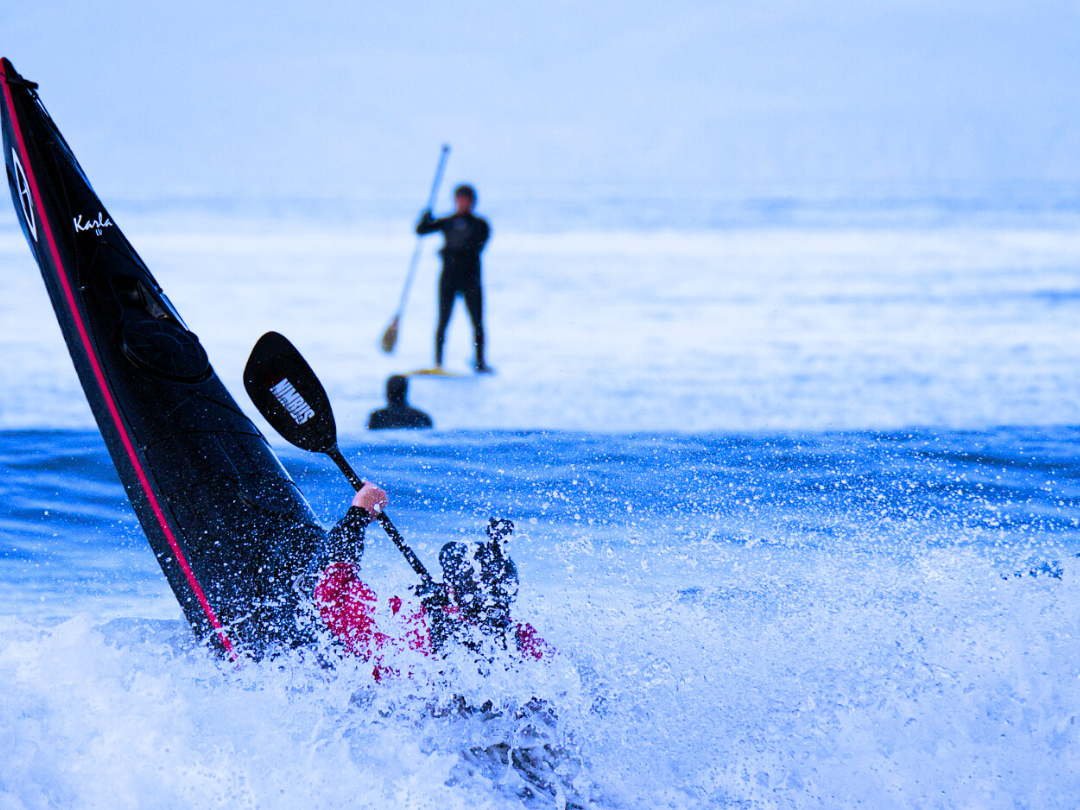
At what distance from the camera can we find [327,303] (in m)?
12.1

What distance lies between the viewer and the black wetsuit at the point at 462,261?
8859 millimetres

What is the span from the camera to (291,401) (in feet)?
12.6

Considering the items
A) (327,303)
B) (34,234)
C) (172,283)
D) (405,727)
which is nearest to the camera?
(405,727)

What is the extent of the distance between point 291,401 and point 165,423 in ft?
1.32

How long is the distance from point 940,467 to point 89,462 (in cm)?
417

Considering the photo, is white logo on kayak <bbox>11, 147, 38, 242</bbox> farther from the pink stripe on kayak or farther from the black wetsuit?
the black wetsuit

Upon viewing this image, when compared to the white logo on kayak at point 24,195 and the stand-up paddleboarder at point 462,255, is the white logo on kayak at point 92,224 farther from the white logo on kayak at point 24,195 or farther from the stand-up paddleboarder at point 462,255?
the stand-up paddleboarder at point 462,255

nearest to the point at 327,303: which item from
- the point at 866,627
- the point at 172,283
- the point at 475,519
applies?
the point at 172,283

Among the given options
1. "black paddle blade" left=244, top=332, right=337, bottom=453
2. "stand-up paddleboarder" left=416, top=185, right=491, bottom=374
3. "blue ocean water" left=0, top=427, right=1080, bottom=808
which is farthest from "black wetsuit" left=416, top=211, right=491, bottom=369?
"black paddle blade" left=244, top=332, right=337, bottom=453

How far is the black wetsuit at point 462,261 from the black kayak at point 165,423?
179 inches

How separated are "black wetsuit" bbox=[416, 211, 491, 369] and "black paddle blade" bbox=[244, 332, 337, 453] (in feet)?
16.5

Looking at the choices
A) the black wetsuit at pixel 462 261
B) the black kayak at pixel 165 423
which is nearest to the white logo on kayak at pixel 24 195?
the black kayak at pixel 165 423

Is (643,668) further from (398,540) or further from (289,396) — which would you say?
(289,396)

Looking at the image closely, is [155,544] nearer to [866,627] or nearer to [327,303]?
[866,627]
